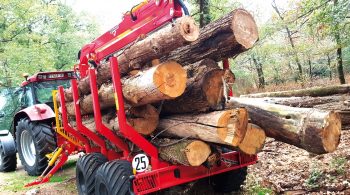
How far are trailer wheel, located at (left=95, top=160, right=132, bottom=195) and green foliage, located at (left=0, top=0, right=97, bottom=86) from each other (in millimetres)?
12897

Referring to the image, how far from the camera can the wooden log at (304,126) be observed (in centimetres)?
313

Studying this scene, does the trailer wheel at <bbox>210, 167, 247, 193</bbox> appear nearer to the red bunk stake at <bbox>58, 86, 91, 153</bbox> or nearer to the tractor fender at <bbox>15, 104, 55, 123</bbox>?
the red bunk stake at <bbox>58, 86, 91, 153</bbox>

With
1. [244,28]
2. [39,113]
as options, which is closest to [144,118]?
[244,28]

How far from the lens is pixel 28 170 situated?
778 cm

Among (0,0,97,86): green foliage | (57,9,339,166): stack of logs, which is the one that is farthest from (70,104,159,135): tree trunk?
(0,0,97,86): green foliage

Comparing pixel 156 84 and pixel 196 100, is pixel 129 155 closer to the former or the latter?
pixel 196 100

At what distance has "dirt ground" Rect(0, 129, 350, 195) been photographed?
15.3ft

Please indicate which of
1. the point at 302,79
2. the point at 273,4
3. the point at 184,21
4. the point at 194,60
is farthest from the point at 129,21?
the point at 273,4

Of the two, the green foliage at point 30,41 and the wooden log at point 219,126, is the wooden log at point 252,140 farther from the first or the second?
the green foliage at point 30,41

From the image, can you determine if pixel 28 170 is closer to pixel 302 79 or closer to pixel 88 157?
→ pixel 88 157

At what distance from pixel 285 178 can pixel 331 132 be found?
2.24 meters

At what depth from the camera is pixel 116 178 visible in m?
3.94

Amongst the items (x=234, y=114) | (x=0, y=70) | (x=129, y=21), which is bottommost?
(x=234, y=114)

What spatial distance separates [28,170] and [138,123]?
16.1 ft
